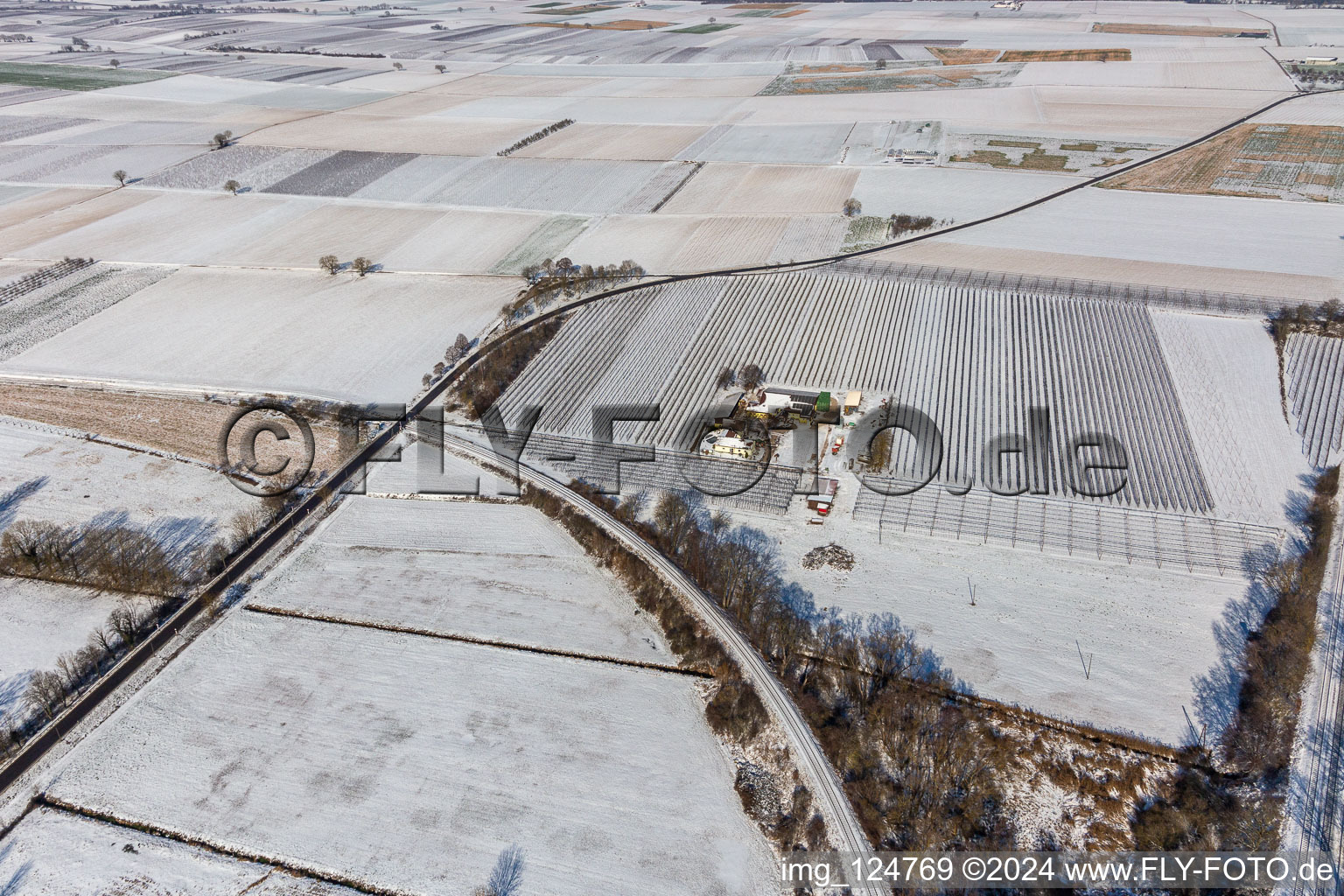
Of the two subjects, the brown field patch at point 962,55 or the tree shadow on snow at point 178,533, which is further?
the brown field patch at point 962,55

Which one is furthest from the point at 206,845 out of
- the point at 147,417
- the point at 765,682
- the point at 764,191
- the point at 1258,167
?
the point at 1258,167

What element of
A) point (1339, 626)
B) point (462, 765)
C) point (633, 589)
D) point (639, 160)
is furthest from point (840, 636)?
point (639, 160)

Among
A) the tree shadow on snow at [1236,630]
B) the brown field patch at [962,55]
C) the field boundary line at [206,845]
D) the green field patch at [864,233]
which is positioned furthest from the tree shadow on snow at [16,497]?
the brown field patch at [962,55]

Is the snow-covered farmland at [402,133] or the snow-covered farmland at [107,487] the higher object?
the snow-covered farmland at [402,133]

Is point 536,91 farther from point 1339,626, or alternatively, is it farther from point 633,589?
point 1339,626

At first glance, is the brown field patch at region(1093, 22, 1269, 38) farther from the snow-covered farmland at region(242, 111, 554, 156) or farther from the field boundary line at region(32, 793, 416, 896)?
the field boundary line at region(32, 793, 416, 896)

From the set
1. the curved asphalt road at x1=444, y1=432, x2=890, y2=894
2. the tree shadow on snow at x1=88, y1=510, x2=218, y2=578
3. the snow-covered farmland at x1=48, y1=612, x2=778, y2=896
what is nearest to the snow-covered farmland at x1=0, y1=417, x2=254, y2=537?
the tree shadow on snow at x1=88, y1=510, x2=218, y2=578

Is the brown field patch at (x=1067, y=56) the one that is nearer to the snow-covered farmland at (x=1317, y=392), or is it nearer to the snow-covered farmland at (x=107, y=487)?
the snow-covered farmland at (x=1317, y=392)
